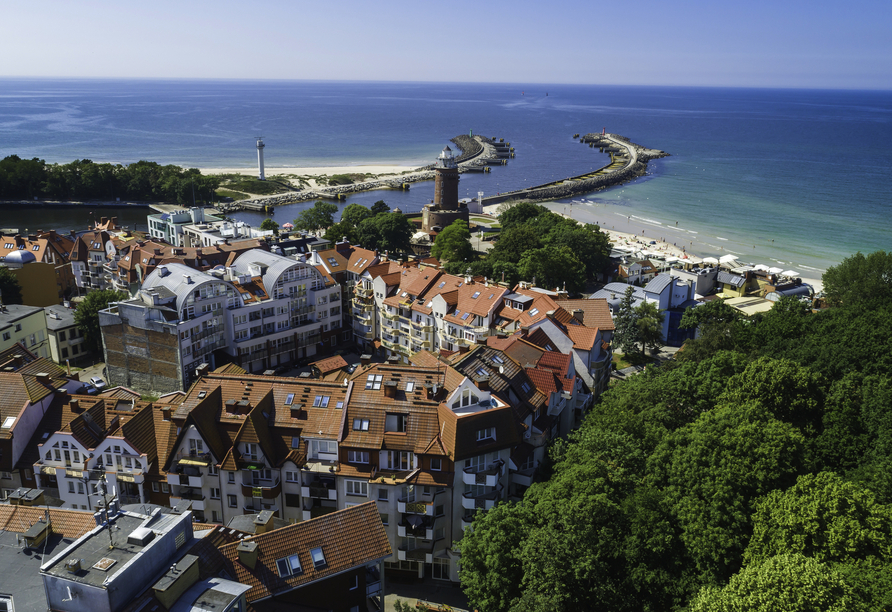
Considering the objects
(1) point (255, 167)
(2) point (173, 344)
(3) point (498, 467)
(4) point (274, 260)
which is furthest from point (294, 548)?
(1) point (255, 167)

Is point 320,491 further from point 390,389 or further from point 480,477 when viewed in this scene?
point 480,477

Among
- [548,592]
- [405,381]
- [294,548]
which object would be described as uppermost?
[405,381]

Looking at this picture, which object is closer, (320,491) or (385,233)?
(320,491)

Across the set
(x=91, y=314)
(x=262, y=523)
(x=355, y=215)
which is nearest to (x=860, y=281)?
(x=262, y=523)

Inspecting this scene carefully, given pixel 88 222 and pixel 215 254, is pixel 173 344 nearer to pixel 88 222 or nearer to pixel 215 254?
pixel 215 254

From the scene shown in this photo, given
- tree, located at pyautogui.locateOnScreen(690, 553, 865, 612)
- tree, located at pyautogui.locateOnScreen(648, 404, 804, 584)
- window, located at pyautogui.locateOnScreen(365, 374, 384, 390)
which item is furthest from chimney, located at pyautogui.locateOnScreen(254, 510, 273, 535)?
tree, located at pyautogui.locateOnScreen(648, 404, 804, 584)
